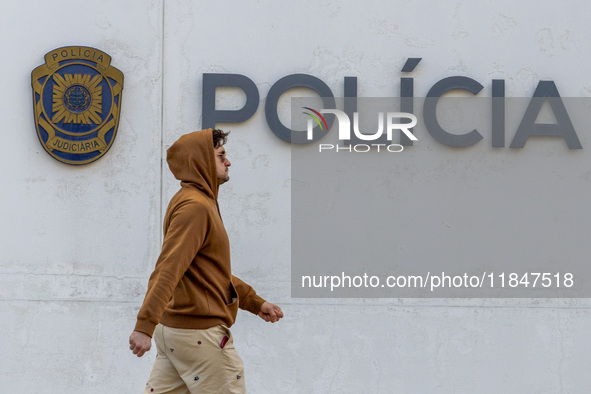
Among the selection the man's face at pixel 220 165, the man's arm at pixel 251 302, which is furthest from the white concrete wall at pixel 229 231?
the man's face at pixel 220 165

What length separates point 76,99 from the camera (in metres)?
5.98

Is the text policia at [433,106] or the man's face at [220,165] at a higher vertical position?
the text policia at [433,106]

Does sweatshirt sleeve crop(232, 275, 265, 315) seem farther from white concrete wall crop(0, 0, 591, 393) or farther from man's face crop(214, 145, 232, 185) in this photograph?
white concrete wall crop(0, 0, 591, 393)

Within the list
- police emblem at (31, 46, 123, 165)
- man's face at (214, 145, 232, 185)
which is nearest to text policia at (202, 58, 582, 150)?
police emblem at (31, 46, 123, 165)

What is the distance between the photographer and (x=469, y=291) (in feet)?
20.0

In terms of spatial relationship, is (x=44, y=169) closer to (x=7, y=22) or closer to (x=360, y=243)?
(x=7, y=22)

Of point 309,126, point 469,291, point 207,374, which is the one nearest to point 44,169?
point 309,126

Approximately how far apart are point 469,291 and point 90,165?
270cm

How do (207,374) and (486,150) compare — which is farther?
(486,150)

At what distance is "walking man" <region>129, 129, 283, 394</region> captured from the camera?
402cm

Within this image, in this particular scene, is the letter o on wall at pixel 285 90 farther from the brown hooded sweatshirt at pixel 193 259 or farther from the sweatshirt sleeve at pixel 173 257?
the sweatshirt sleeve at pixel 173 257

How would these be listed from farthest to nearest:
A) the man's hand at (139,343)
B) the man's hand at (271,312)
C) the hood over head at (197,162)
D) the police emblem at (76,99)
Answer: the police emblem at (76,99) → the man's hand at (271,312) → the hood over head at (197,162) → the man's hand at (139,343)

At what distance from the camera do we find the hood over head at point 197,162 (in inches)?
171

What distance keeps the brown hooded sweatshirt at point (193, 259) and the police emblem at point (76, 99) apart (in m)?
1.70
